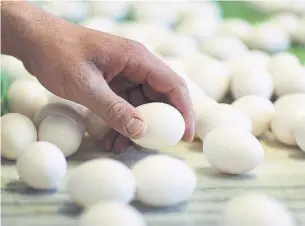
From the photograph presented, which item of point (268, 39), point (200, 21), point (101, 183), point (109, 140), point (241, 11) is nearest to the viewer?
point (101, 183)

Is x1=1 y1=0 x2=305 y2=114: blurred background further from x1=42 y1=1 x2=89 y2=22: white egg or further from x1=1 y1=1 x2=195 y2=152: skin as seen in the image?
x1=1 y1=1 x2=195 y2=152: skin

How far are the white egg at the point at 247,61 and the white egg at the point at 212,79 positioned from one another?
0.08m

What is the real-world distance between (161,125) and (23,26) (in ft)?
1.11

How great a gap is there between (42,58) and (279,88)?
65cm

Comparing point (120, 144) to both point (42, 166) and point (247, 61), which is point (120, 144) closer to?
point (42, 166)

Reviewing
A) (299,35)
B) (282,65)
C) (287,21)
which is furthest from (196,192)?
(287,21)

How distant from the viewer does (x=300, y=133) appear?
3.96 feet

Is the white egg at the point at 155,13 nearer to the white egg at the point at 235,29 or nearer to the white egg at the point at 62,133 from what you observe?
the white egg at the point at 235,29

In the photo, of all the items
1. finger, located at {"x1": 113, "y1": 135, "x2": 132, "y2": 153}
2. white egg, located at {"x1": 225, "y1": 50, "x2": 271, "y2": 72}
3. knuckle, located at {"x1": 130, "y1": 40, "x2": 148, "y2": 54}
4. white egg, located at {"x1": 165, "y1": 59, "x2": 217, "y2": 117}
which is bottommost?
finger, located at {"x1": 113, "y1": 135, "x2": 132, "y2": 153}

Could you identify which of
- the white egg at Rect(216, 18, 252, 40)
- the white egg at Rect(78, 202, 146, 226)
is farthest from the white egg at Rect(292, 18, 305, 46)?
the white egg at Rect(78, 202, 146, 226)

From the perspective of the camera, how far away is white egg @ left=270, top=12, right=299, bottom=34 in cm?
209

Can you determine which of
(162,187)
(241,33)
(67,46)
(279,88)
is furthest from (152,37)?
(162,187)

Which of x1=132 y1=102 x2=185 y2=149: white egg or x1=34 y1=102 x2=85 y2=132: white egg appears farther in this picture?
x1=34 y1=102 x2=85 y2=132: white egg

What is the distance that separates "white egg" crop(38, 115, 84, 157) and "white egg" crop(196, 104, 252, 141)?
25 cm
